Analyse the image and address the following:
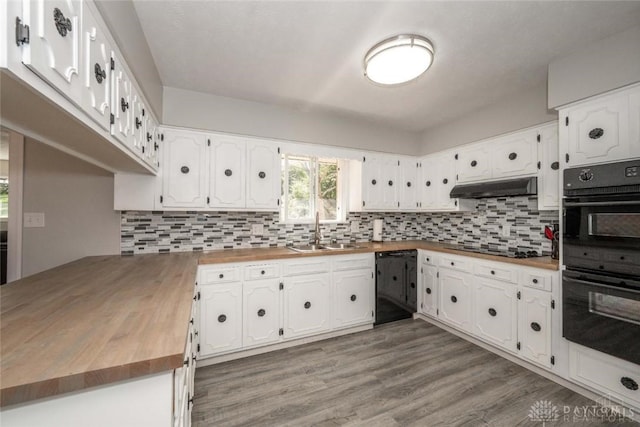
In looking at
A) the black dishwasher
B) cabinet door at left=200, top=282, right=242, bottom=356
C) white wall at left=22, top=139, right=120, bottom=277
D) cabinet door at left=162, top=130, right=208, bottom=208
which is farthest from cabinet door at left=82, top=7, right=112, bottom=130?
the black dishwasher

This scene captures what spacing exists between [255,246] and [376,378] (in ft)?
5.87

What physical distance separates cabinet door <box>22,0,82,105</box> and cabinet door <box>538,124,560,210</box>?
324 cm

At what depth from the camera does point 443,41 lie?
6.11 feet

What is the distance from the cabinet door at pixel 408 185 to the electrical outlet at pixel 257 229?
6.26 ft

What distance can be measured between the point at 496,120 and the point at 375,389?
2.93 m

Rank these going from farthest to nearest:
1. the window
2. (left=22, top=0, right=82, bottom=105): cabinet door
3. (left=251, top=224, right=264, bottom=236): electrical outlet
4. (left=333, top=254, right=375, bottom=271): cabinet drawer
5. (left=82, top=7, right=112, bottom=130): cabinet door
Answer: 1. the window
2. (left=251, top=224, right=264, bottom=236): electrical outlet
3. (left=333, top=254, right=375, bottom=271): cabinet drawer
4. (left=82, top=7, right=112, bottom=130): cabinet door
5. (left=22, top=0, right=82, bottom=105): cabinet door

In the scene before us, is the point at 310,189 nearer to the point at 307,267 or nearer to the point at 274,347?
the point at 307,267

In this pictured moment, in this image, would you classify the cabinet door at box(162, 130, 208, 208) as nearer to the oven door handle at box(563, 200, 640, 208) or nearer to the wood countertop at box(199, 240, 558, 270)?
the wood countertop at box(199, 240, 558, 270)

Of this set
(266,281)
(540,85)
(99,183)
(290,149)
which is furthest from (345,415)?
(540,85)

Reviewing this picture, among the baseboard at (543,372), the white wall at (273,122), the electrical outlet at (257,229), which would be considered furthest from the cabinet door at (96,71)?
the baseboard at (543,372)

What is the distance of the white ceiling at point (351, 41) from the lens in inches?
62.6

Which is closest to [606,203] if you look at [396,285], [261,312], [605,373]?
[605,373]

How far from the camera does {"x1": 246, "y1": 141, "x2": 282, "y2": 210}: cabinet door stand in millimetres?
2795

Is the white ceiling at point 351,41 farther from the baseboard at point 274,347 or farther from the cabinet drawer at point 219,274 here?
the baseboard at point 274,347
